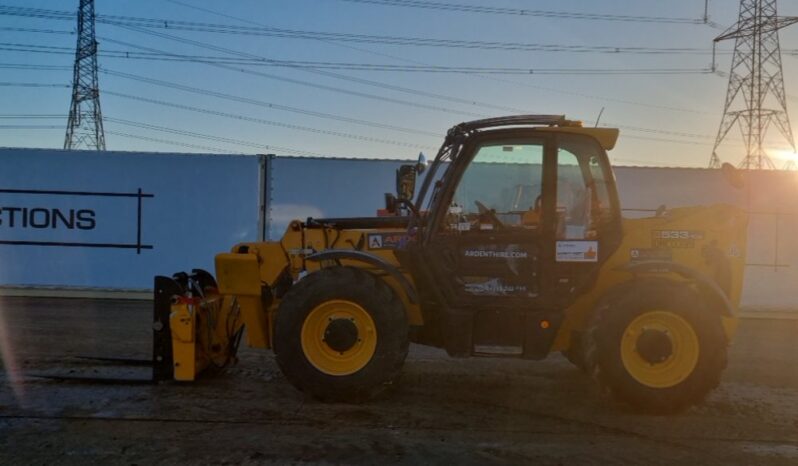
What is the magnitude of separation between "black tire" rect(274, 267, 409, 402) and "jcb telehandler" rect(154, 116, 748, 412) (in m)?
0.01

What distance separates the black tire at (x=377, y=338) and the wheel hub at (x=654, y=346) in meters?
1.76

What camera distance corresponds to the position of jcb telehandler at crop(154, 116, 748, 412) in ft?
16.4

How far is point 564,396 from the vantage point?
218 inches

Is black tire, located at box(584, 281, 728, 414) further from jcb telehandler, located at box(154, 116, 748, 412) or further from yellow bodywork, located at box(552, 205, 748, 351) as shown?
yellow bodywork, located at box(552, 205, 748, 351)

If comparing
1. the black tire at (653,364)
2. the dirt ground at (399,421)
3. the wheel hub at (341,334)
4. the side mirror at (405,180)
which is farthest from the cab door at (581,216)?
the wheel hub at (341,334)

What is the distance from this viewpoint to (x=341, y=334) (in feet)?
16.5

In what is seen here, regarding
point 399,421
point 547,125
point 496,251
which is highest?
point 547,125

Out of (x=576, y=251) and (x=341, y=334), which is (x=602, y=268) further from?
(x=341, y=334)

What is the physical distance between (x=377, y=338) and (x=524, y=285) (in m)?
1.21

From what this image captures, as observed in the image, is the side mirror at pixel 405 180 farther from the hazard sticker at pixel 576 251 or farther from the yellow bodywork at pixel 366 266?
the hazard sticker at pixel 576 251

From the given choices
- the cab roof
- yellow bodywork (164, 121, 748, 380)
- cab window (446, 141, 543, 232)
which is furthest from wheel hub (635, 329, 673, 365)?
the cab roof

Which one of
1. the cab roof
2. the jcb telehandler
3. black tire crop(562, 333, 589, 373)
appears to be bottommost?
black tire crop(562, 333, 589, 373)

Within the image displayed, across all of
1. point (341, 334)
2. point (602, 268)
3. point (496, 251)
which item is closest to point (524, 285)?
point (496, 251)

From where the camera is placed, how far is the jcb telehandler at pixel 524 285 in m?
4.98
